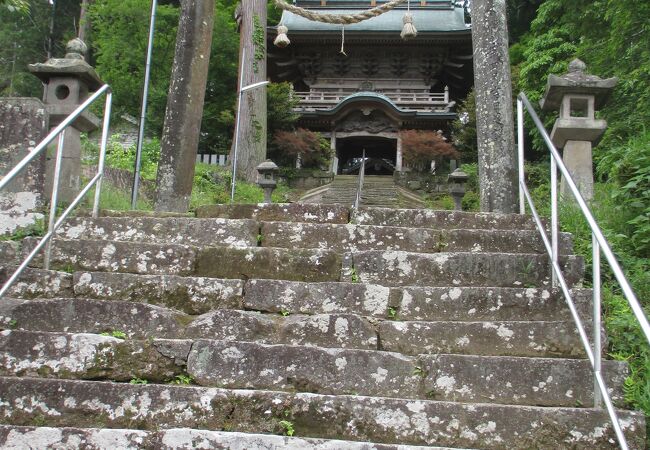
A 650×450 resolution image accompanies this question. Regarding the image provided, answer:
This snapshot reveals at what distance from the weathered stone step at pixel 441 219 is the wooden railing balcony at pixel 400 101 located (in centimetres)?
1499

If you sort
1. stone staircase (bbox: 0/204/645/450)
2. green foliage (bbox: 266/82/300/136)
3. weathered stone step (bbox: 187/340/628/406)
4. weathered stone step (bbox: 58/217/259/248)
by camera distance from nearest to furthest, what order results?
stone staircase (bbox: 0/204/645/450)
weathered stone step (bbox: 187/340/628/406)
weathered stone step (bbox: 58/217/259/248)
green foliage (bbox: 266/82/300/136)

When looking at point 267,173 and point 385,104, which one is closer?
point 267,173

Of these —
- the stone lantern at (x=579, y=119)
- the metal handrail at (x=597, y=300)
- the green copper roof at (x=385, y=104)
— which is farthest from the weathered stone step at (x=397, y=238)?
the green copper roof at (x=385, y=104)

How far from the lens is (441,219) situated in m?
4.02

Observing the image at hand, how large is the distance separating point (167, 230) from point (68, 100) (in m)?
1.55

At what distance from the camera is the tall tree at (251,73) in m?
13.6

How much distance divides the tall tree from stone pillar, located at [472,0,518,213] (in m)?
8.40

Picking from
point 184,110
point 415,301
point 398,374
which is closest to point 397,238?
point 415,301

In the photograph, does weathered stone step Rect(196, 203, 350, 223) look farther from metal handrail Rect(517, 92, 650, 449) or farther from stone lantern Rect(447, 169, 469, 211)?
stone lantern Rect(447, 169, 469, 211)

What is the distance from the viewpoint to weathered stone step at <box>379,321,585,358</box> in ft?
9.10

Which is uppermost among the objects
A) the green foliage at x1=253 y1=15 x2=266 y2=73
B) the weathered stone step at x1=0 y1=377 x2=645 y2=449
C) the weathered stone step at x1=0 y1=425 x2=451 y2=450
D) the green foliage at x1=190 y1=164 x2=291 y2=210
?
the green foliage at x1=253 y1=15 x2=266 y2=73

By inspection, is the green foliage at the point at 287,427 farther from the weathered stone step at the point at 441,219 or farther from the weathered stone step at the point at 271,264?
the weathered stone step at the point at 441,219

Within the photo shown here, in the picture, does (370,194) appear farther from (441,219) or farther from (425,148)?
(441,219)

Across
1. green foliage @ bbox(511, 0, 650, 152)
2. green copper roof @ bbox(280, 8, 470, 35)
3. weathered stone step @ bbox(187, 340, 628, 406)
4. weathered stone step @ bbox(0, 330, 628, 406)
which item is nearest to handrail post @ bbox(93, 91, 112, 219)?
weathered stone step @ bbox(0, 330, 628, 406)
